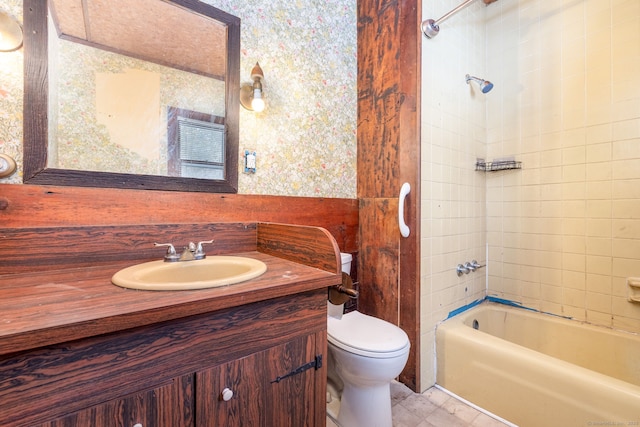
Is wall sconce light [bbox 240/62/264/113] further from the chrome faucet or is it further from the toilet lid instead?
the toilet lid

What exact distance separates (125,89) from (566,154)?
243 centimetres

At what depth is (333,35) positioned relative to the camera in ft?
5.38

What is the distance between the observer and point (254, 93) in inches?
50.1

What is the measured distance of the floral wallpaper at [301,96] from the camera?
1.32 meters

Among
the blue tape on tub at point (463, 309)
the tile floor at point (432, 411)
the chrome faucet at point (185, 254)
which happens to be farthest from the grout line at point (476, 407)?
the chrome faucet at point (185, 254)

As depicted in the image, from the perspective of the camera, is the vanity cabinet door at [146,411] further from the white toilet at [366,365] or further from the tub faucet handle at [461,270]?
the tub faucet handle at [461,270]

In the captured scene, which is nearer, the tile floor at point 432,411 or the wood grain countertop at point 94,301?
the wood grain countertop at point 94,301

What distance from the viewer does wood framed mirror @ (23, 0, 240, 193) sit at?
90 centimetres

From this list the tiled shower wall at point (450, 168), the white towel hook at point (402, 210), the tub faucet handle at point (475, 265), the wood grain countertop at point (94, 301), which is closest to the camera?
the wood grain countertop at point (94, 301)

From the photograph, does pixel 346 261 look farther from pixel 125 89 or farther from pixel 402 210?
pixel 125 89

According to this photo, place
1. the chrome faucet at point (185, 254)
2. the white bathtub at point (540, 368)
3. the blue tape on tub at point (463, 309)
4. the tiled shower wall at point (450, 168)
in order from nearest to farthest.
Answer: the chrome faucet at point (185, 254) → the white bathtub at point (540, 368) → the tiled shower wall at point (450, 168) → the blue tape on tub at point (463, 309)

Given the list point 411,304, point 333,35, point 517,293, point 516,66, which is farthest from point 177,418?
point 516,66

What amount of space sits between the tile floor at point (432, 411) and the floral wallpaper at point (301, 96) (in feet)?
3.91

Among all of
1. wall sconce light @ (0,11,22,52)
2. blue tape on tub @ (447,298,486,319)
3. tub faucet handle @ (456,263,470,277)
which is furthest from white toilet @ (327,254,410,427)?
wall sconce light @ (0,11,22,52)
